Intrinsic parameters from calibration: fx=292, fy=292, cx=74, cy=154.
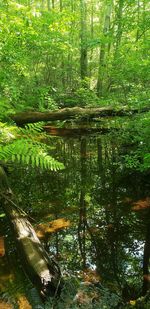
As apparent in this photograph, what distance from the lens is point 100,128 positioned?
12.3m

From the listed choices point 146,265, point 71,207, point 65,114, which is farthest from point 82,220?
point 65,114

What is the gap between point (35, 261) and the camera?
Answer: 3.16 meters

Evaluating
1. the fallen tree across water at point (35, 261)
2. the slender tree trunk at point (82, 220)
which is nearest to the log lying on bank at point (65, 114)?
the slender tree trunk at point (82, 220)

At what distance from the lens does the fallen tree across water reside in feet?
9.71

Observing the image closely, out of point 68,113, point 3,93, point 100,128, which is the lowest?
point 100,128

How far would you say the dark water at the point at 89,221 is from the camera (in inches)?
136

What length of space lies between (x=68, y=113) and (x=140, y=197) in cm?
645

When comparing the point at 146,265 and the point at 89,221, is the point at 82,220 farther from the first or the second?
the point at 146,265

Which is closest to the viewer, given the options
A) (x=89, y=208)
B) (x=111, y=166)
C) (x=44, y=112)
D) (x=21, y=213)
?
(x=21, y=213)

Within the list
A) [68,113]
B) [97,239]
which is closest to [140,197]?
[97,239]

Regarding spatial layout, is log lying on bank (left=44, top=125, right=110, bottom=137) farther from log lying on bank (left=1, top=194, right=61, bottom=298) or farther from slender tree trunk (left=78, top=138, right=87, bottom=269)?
log lying on bank (left=1, top=194, right=61, bottom=298)

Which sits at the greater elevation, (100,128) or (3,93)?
(3,93)

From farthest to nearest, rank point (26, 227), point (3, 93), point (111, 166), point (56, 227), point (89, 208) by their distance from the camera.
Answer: point (3, 93)
point (111, 166)
point (89, 208)
point (56, 227)
point (26, 227)

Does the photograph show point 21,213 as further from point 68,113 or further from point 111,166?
point 68,113
